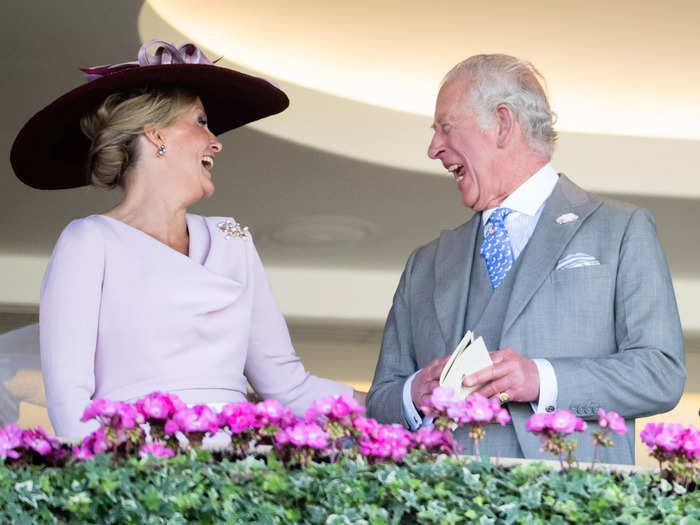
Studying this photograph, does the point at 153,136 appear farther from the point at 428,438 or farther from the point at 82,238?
the point at 428,438

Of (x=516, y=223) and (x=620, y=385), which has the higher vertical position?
(x=516, y=223)

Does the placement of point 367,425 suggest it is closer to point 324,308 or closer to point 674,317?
point 674,317

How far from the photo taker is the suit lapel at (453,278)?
2312mm

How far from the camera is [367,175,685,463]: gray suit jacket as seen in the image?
6.75ft

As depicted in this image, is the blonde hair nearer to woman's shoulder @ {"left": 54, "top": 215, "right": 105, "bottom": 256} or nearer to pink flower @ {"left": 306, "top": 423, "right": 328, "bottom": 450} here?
woman's shoulder @ {"left": 54, "top": 215, "right": 105, "bottom": 256}

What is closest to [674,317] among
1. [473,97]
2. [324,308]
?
[473,97]

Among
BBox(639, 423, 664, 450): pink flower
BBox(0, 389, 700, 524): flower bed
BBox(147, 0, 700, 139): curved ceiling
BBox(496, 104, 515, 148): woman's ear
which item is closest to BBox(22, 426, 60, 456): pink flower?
BBox(0, 389, 700, 524): flower bed

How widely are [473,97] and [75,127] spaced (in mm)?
938

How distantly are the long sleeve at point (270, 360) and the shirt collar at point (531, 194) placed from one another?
0.54 meters

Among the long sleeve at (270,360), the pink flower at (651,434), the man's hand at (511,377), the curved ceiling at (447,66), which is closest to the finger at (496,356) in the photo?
the man's hand at (511,377)

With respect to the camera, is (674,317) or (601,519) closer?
(601,519)

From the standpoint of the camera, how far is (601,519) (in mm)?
1220

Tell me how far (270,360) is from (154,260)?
400 mm

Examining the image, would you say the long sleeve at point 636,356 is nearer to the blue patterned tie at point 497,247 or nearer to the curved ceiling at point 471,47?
the blue patterned tie at point 497,247
